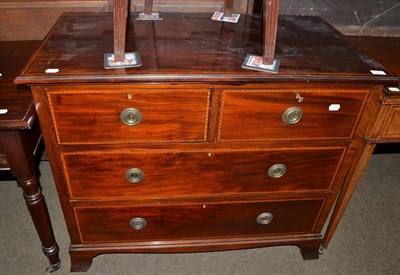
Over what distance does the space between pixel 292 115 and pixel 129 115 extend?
23.3 inches

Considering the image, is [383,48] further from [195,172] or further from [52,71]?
[52,71]

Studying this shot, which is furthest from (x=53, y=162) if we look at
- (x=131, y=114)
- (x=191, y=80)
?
(x=191, y=80)

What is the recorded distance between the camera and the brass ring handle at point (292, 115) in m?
1.31

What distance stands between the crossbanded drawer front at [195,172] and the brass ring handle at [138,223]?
0.46 ft

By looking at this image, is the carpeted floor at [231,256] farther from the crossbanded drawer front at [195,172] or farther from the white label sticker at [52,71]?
the white label sticker at [52,71]

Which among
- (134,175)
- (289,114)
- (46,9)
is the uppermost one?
(46,9)

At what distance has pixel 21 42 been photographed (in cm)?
181

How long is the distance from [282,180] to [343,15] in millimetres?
1045

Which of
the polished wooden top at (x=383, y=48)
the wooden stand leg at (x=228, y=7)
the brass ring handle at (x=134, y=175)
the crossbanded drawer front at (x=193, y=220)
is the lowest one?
the crossbanded drawer front at (x=193, y=220)

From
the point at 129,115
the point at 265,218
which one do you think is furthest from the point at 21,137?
the point at 265,218

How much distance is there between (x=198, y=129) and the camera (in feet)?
4.33

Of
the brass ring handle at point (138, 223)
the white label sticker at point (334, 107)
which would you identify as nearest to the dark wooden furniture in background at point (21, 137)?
the brass ring handle at point (138, 223)

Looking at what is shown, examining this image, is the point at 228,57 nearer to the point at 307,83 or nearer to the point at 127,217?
the point at 307,83

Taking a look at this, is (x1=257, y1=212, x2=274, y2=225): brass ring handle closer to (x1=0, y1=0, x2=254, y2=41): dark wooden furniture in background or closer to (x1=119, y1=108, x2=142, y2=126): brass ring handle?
(x1=119, y1=108, x2=142, y2=126): brass ring handle
